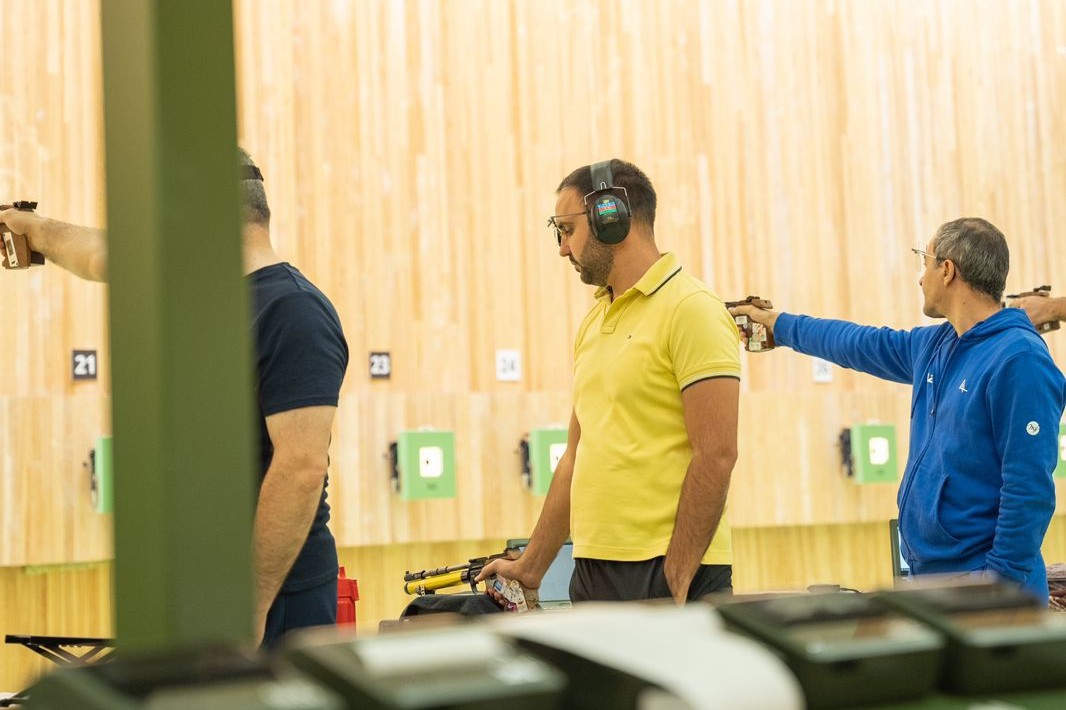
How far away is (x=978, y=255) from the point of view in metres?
3.62

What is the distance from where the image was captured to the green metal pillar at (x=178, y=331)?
829 millimetres

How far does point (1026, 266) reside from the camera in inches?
247

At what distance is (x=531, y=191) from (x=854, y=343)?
1779mm

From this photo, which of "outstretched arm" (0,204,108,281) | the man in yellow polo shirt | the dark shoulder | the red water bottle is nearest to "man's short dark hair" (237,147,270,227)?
the dark shoulder

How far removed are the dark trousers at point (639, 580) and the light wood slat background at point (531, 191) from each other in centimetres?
204

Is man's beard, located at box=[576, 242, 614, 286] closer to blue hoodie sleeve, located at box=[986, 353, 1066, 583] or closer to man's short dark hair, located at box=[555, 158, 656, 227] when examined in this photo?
man's short dark hair, located at box=[555, 158, 656, 227]

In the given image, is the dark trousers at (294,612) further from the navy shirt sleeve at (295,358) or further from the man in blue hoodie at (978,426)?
the man in blue hoodie at (978,426)

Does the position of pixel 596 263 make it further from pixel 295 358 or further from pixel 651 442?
pixel 295 358

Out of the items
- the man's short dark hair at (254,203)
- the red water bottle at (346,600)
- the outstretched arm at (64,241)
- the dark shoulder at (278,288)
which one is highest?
the man's short dark hair at (254,203)

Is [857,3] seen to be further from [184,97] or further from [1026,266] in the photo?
[184,97]

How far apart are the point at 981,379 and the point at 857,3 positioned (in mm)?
3180

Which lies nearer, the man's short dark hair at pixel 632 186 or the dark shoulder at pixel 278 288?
the dark shoulder at pixel 278 288

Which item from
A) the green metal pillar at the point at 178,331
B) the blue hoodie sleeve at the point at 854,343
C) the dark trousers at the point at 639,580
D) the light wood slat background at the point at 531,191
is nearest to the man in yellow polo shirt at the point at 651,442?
the dark trousers at the point at 639,580

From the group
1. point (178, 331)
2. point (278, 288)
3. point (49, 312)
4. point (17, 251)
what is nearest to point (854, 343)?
point (278, 288)
